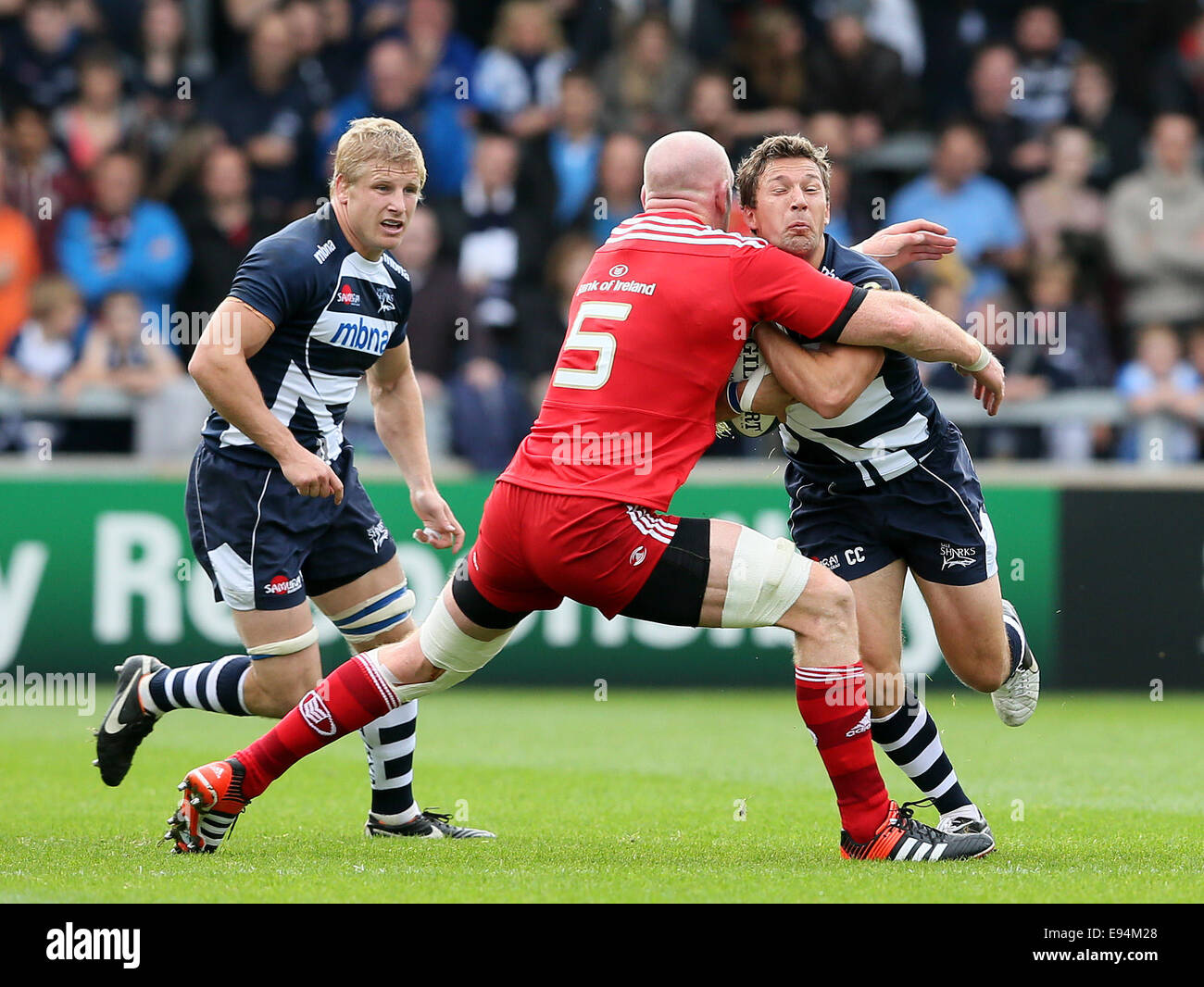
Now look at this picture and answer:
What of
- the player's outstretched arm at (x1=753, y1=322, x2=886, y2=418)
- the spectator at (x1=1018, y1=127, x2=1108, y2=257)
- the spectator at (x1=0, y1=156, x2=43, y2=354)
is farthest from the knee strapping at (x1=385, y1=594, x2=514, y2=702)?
the spectator at (x1=1018, y1=127, x2=1108, y2=257)

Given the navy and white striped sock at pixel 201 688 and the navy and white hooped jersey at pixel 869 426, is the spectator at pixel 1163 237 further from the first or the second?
the navy and white striped sock at pixel 201 688

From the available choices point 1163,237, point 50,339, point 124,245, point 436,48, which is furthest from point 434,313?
point 1163,237

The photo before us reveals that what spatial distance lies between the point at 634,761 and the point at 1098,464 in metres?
5.07

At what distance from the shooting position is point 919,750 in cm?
620

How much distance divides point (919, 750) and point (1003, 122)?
9.32m

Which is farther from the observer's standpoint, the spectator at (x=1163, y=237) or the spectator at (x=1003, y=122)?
the spectator at (x=1003, y=122)

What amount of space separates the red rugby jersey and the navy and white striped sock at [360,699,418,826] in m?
1.48

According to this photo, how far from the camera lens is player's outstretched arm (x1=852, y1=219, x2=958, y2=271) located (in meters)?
6.37

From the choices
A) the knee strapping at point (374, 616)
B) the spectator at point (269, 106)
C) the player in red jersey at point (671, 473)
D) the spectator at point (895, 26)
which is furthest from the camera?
the spectator at point (895, 26)

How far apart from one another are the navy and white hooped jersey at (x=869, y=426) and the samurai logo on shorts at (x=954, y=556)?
1.06 feet

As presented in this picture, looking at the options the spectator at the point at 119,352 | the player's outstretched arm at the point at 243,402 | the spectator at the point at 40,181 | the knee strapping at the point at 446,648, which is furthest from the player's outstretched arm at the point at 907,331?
the spectator at the point at 40,181

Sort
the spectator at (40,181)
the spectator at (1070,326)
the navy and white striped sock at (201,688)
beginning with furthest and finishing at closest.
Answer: the spectator at (40,181) → the spectator at (1070,326) → the navy and white striped sock at (201,688)

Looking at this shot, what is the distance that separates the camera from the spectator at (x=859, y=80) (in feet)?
46.9
